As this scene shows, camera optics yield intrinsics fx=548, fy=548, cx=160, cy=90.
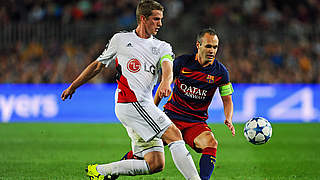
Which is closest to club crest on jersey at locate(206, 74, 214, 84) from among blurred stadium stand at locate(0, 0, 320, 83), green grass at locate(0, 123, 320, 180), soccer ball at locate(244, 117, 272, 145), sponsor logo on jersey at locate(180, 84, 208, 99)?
sponsor logo on jersey at locate(180, 84, 208, 99)

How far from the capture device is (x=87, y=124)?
1720 cm

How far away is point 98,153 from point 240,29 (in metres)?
11.3

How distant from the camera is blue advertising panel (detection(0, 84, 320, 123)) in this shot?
17438mm

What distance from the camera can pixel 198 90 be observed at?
717 cm

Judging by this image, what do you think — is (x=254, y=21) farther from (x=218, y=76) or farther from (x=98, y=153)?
(x=218, y=76)

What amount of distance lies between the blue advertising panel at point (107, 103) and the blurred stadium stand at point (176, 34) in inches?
29.9

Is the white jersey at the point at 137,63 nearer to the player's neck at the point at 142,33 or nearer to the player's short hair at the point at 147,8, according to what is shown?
the player's neck at the point at 142,33

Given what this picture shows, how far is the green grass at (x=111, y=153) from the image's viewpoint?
26.1 ft

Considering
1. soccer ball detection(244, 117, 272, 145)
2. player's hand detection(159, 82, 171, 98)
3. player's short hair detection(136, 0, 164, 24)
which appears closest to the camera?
player's hand detection(159, 82, 171, 98)

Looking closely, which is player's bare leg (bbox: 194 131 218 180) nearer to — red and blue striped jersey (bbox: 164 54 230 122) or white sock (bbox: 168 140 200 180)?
red and blue striped jersey (bbox: 164 54 230 122)

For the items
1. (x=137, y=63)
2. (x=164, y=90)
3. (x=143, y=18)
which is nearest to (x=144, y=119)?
(x=164, y=90)

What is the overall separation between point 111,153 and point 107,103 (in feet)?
24.4

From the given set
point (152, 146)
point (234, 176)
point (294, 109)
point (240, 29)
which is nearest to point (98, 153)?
point (234, 176)

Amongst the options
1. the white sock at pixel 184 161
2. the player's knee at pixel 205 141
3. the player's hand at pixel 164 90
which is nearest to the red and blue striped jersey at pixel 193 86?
the player's knee at pixel 205 141
